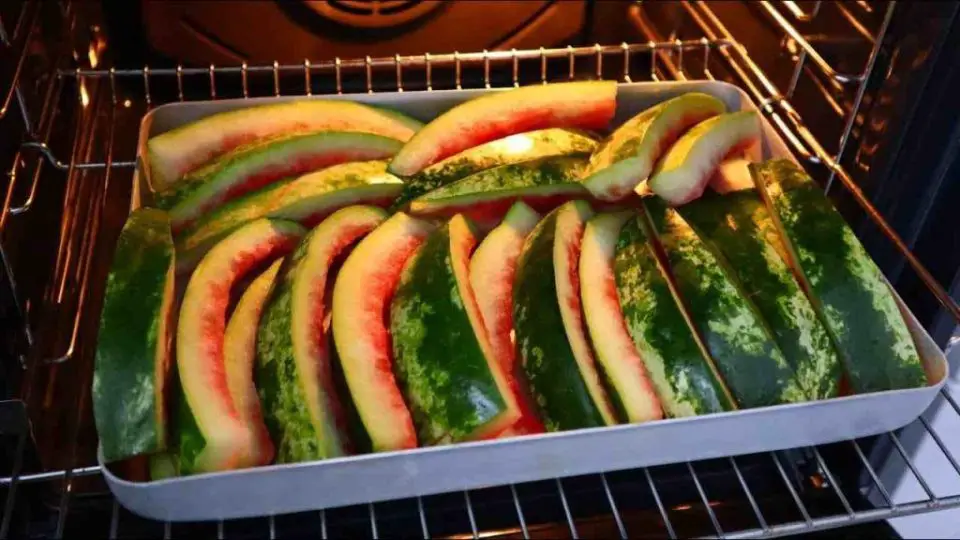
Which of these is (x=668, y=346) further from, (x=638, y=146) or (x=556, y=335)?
(x=638, y=146)

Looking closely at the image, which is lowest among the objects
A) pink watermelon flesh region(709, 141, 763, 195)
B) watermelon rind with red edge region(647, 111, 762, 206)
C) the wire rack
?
the wire rack

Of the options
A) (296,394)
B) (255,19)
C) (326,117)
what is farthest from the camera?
(255,19)

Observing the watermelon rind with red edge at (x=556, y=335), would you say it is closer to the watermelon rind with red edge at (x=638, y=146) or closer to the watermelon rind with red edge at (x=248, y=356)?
the watermelon rind with red edge at (x=638, y=146)

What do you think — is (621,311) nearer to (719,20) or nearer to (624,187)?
(624,187)

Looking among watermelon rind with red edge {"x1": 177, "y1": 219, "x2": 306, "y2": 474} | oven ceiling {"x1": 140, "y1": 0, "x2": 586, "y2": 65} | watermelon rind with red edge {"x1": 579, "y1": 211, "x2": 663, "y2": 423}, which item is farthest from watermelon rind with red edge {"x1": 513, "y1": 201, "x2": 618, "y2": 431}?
oven ceiling {"x1": 140, "y1": 0, "x2": 586, "y2": 65}

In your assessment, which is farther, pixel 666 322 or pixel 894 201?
pixel 894 201

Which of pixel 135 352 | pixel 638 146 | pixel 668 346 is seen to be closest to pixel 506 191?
pixel 638 146

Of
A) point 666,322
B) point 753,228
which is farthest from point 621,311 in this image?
point 753,228

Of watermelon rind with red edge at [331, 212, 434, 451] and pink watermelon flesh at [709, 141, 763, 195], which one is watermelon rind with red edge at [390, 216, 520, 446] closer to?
watermelon rind with red edge at [331, 212, 434, 451]
